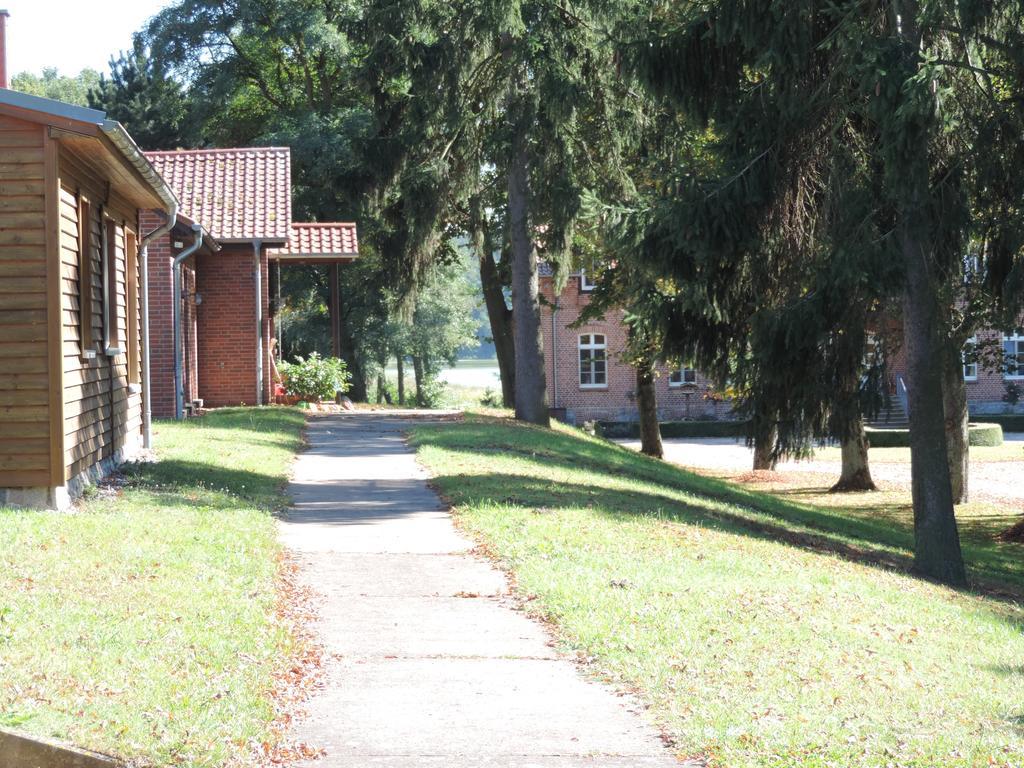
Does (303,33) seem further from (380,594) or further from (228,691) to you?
(228,691)

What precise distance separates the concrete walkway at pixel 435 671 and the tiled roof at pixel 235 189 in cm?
1582

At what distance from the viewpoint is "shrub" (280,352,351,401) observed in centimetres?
2886

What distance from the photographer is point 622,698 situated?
629cm

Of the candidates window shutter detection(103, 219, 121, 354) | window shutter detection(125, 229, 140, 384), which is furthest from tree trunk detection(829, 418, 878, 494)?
window shutter detection(103, 219, 121, 354)

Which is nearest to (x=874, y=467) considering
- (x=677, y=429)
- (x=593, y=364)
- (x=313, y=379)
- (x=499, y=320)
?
(x=499, y=320)

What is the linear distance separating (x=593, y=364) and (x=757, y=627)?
138ft

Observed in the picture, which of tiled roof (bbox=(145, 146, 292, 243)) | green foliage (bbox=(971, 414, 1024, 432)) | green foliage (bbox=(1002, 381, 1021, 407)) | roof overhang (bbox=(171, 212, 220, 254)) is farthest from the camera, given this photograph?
green foliage (bbox=(1002, 381, 1021, 407))

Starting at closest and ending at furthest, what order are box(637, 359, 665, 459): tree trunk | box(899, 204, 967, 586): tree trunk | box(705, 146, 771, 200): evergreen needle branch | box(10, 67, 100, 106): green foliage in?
box(899, 204, 967, 586): tree trunk, box(705, 146, 771, 200): evergreen needle branch, box(637, 359, 665, 459): tree trunk, box(10, 67, 100, 106): green foliage

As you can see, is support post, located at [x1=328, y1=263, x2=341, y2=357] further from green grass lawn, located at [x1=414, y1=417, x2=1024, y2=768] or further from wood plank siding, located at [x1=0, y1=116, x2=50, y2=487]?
wood plank siding, located at [x1=0, y1=116, x2=50, y2=487]

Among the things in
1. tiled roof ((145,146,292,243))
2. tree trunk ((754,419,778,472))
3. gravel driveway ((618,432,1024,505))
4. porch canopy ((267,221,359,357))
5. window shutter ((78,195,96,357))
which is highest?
tiled roof ((145,146,292,243))

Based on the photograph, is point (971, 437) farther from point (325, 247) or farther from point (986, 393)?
point (325, 247)

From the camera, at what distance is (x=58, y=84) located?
78750 millimetres

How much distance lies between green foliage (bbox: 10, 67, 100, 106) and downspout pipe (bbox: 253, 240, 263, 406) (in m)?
38.7

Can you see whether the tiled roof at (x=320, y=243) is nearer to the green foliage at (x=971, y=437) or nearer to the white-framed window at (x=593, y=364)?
the white-framed window at (x=593, y=364)
